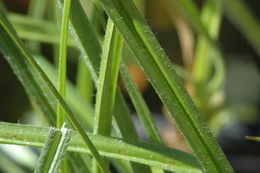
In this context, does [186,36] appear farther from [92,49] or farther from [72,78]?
[92,49]

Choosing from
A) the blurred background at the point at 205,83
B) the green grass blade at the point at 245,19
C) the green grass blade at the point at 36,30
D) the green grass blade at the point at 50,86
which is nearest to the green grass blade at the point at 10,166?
the blurred background at the point at 205,83

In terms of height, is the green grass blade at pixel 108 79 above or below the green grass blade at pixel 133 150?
above

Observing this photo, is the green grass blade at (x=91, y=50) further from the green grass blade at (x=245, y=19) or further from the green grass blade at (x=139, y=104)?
the green grass blade at (x=245, y=19)

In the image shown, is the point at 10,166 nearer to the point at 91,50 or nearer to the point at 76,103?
the point at 76,103

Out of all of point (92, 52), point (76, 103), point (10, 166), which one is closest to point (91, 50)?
point (92, 52)

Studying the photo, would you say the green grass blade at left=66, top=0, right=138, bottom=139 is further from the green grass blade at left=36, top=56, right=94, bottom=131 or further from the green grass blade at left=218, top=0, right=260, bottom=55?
the green grass blade at left=218, top=0, right=260, bottom=55

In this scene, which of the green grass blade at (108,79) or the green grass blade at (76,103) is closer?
the green grass blade at (108,79)

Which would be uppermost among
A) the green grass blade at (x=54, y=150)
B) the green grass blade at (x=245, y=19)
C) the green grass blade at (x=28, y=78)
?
the green grass blade at (x=245, y=19)

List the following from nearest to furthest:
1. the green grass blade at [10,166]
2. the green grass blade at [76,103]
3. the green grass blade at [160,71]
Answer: the green grass blade at [160,71] → the green grass blade at [76,103] → the green grass blade at [10,166]
